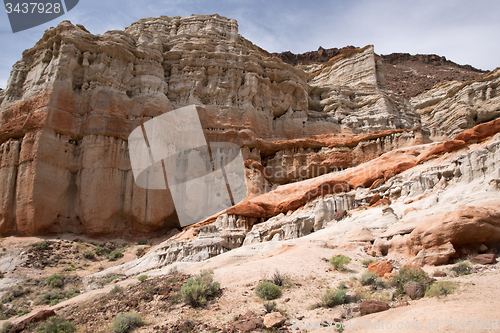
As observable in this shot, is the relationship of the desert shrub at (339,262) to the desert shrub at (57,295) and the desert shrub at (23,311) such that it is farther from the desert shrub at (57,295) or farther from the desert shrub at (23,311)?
the desert shrub at (23,311)

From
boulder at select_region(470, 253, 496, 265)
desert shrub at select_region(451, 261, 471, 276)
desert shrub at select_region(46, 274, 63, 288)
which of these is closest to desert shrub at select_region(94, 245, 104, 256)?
desert shrub at select_region(46, 274, 63, 288)

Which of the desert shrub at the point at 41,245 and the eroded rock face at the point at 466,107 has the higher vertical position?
the eroded rock face at the point at 466,107

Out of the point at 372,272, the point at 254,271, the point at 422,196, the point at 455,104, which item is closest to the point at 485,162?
the point at 422,196

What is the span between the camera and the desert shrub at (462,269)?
33.3 ft

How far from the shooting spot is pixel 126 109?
3428 cm

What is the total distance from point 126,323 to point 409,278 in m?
7.53

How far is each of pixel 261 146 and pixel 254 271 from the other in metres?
22.0

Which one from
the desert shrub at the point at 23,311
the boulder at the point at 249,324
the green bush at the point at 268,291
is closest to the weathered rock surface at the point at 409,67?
the desert shrub at the point at 23,311

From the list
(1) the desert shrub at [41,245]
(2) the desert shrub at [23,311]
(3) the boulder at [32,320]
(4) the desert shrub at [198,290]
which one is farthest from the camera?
(1) the desert shrub at [41,245]

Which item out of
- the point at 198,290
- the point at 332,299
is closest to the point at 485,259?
the point at 332,299

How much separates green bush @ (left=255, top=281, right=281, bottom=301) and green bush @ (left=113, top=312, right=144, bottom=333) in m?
3.29

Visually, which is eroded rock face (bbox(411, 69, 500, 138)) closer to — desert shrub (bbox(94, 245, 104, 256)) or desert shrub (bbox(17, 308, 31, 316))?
desert shrub (bbox(94, 245, 104, 256))

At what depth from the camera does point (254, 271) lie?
41.9ft

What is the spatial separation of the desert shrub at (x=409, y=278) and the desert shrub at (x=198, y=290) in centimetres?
510
